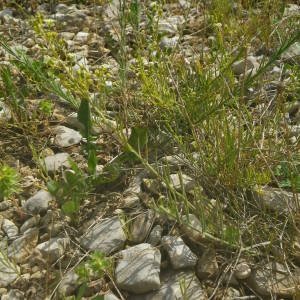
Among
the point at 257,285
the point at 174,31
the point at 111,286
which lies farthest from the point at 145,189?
the point at 174,31

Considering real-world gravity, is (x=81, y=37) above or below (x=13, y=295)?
above

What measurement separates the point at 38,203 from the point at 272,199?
880 millimetres

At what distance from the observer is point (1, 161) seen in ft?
6.41

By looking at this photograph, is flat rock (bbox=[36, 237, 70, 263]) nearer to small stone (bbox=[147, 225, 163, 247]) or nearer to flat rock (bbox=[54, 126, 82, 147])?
small stone (bbox=[147, 225, 163, 247])

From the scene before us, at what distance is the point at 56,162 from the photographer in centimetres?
192

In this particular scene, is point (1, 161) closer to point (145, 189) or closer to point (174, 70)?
point (145, 189)

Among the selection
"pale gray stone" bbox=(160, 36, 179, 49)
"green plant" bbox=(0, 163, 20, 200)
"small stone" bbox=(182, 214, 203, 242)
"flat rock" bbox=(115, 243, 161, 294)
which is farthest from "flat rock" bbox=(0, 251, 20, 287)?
"pale gray stone" bbox=(160, 36, 179, 49)

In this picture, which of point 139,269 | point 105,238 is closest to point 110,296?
point 139,269

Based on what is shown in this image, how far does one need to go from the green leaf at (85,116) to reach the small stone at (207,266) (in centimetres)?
70

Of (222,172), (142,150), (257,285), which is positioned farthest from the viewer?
(142,150)

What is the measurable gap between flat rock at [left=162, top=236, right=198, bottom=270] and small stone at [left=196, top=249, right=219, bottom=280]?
23 millimetres

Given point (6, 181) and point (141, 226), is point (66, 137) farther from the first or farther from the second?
point (141, 226)

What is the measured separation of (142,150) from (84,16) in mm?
1274

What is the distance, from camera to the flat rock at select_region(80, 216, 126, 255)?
1593 mm
